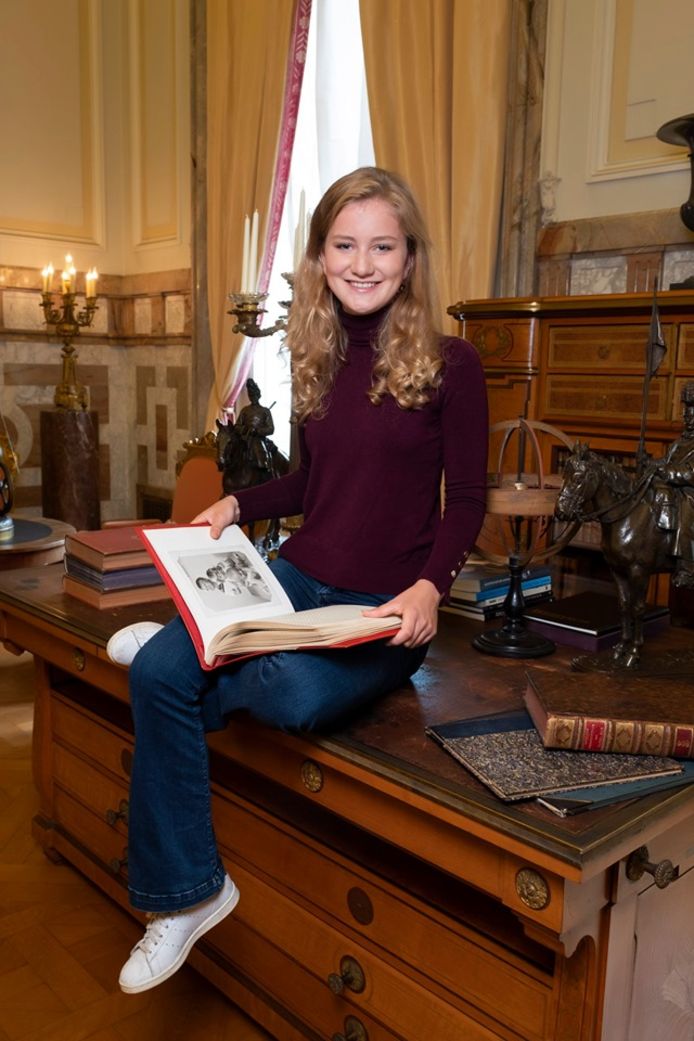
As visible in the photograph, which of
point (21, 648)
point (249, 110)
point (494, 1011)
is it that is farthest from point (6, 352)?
point (494, 1011)

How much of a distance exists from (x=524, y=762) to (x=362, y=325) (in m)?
0.95

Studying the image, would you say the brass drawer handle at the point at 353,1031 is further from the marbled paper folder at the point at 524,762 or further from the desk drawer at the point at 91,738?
the desk drawer at the point at 91,738

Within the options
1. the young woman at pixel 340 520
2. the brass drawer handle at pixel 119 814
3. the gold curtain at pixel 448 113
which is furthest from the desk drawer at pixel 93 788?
the gold curtain at pixel 448 113

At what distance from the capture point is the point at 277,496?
1946mm

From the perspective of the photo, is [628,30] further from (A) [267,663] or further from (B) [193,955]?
(B) [193,955]

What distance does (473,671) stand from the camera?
1.71 m

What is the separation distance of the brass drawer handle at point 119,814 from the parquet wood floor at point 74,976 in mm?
229

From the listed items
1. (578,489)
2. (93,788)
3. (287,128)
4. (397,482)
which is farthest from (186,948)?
(287,128)

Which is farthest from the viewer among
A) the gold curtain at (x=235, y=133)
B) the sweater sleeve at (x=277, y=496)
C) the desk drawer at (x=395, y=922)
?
the gold curtain at (x=235, y=133)

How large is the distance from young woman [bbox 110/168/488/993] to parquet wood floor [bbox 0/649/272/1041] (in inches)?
15.2

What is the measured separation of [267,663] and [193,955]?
80cm

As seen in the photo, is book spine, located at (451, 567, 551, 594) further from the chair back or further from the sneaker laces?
the chair back

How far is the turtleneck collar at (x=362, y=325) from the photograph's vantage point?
182 centimetres

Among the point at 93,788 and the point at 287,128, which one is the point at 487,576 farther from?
the point at 287,128
